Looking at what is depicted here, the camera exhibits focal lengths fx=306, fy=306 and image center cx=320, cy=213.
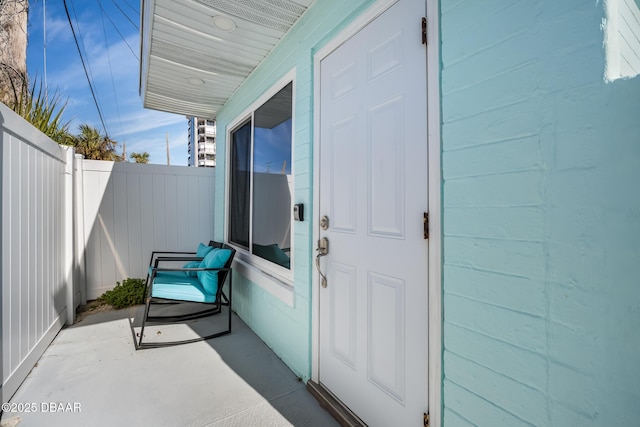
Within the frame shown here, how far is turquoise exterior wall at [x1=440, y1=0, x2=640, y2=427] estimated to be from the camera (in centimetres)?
76

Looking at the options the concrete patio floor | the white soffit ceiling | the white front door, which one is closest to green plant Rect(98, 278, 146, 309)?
the concrete patio floor

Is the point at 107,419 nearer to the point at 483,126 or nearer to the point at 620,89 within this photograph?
the point at 483,126

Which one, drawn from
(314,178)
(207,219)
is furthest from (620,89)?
(207,219)

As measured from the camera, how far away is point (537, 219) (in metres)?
0.90

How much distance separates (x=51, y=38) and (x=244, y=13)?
8.83 metres

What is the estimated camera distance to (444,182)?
3.88ft

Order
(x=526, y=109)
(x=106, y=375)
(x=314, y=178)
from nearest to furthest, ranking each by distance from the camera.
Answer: (x=526, y=109), (x=314, y=178), (x=106, y=375)

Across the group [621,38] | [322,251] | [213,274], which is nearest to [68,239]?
[213,274]

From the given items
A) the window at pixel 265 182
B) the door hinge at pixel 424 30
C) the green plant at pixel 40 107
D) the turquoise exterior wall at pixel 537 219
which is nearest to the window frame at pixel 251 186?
the window at pixel 265 182

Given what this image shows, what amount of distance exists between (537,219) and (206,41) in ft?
8.67

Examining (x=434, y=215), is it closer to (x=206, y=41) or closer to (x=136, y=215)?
(x=206, y=41)

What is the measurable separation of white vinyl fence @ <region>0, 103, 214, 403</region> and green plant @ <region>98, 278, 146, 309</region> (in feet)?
0.93

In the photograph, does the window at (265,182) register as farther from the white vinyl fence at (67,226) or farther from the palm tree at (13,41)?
the palm tree at (13,41)

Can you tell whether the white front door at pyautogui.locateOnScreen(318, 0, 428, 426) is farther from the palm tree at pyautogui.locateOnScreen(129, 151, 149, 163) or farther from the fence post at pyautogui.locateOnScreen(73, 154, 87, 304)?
the palm tree at pyautogui.locateOnScreen(129, 151, 149, 163)
